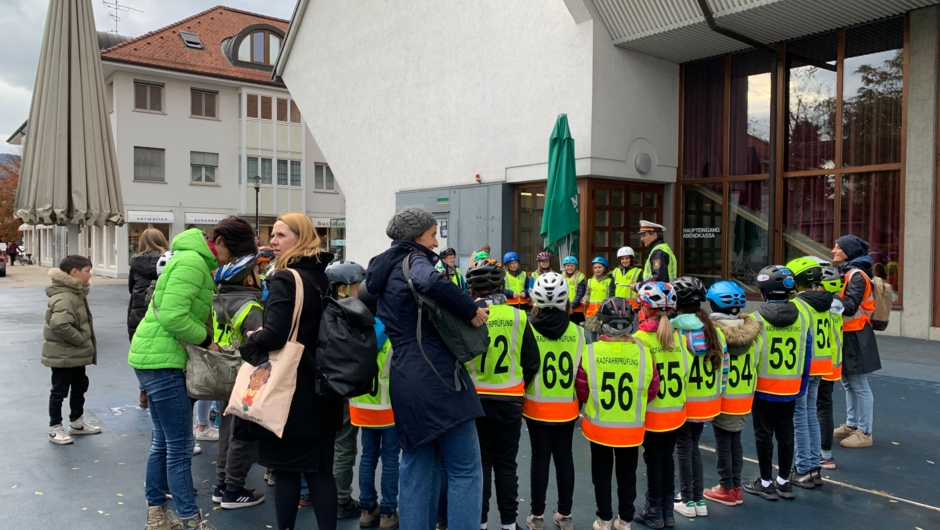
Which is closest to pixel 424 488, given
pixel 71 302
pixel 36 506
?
pixel 36 506

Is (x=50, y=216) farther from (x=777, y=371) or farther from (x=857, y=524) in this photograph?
(x=857, y=524)

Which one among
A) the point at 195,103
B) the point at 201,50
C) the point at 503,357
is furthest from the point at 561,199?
A: the point at 201,50

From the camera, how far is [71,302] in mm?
6145

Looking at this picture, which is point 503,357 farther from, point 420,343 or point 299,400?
point 299,400

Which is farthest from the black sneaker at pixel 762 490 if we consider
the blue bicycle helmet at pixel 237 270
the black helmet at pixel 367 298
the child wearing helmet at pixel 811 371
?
the blue bicycle helmet at pixel 237 270

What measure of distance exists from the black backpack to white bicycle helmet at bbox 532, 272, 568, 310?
3.65 feet

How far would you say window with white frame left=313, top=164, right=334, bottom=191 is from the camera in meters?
37.5

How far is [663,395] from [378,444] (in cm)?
193

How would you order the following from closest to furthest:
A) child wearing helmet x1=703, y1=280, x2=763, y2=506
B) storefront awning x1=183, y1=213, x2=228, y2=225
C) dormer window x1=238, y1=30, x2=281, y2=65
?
child wearing helmet x1=703, y1=280, x2=763, y2=506 < storefront awning x1=183, y1=213, x2=228, y2=225 < dormer window x1=238, y1=30, x2=281, y2=65

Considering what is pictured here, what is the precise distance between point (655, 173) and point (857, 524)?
32.9 ft

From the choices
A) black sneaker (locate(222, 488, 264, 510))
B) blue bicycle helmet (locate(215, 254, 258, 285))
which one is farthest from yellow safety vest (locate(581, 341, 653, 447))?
black sneaker (locate(222, 488, 264, 510))

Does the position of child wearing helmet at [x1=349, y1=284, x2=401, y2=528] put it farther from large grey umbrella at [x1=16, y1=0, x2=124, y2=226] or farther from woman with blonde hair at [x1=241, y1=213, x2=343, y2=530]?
large grey umbrella at [x1=16, y1=0, x2=124, y2=226]

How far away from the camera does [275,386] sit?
11.3 feet

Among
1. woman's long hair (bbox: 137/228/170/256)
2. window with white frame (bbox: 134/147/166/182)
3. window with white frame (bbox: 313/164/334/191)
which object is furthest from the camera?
window with white frame (bbox: 313/164/334/191)
